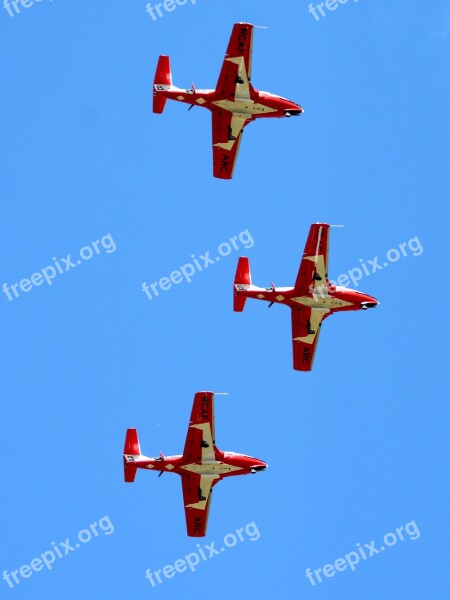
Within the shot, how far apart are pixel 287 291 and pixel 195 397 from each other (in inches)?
378

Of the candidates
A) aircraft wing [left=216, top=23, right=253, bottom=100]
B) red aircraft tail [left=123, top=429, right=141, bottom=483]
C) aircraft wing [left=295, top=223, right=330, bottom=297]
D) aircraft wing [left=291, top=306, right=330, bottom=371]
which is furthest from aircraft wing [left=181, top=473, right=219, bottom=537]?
aircraft wing [left=216, top=23, right=253, bottom=100]

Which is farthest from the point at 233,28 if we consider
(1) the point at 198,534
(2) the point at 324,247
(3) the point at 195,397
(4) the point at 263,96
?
(1) the point at 198,534

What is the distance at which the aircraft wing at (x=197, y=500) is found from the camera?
110 metres

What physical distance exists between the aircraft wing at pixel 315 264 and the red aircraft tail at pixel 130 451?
13.0 metres

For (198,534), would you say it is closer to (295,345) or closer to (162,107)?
(295,345)

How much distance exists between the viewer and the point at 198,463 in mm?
108375

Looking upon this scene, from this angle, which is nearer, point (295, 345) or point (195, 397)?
point (195, 397)

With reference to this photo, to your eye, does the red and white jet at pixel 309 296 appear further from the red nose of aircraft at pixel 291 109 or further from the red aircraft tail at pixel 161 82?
the red aircraft tail at pixel 161 82

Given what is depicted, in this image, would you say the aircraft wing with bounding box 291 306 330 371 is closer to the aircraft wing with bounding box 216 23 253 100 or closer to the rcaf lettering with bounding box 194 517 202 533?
the rcaf lettering with bounding box 194 517 202 533

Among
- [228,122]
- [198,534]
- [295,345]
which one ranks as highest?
[228,122]

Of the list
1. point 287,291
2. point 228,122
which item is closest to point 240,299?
point 287,291

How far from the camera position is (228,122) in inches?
4368

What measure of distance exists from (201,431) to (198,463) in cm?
260

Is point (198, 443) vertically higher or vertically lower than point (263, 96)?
lower
